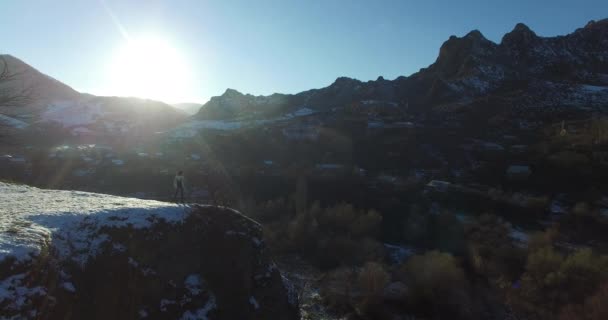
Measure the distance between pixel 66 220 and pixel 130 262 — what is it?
1.97 m

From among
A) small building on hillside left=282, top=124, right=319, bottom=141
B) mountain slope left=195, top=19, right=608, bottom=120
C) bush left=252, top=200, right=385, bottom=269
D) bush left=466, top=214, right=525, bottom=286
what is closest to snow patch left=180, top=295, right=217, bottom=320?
bush left=252, top=200, right=385, bottom=269

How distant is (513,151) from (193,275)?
173ft

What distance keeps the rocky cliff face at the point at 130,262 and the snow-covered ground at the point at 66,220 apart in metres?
0.02

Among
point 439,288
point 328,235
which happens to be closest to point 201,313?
point 439,288

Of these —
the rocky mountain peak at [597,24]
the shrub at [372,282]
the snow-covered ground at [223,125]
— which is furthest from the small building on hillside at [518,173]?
the rocky mountain peak at [597,24]

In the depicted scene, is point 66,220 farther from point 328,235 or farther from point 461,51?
point 461,51

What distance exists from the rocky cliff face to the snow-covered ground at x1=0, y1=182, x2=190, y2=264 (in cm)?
2

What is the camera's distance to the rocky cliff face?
25.5ft

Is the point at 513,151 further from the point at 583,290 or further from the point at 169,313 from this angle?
the point at 169,313

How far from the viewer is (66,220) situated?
30.9 ft

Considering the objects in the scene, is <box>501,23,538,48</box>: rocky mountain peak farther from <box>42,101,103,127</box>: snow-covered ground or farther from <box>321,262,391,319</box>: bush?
<box>42,101,103,127</box>: snow-covered ground

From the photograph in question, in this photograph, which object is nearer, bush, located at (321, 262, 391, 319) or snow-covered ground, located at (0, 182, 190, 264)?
snow-covered ground, located at (0, 182, 190, 264)

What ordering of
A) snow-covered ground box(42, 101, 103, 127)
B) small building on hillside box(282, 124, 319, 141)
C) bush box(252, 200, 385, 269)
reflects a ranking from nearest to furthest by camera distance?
bush box(252, 200, 385, 269)
small building on hillside box(282, 124, 319, 141)
snow-covered ground box(42, 101, 103, 127)

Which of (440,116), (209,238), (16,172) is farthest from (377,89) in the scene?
(209,238)
